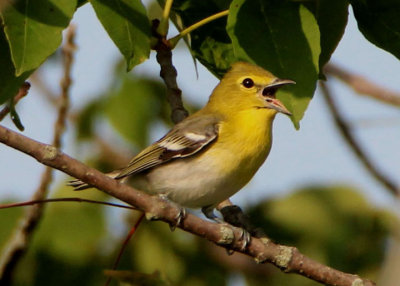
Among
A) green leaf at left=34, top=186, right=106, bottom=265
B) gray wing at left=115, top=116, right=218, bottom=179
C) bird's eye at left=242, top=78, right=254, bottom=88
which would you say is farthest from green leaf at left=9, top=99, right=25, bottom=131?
bird's eye at left=242, top=78, right=254, bottom=88

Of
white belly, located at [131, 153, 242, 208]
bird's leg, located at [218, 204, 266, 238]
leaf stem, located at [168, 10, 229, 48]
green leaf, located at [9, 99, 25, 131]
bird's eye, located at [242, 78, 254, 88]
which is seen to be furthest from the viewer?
bird's eye, located at [242, 78, 254, 88]

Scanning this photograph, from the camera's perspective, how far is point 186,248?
5.42 metres

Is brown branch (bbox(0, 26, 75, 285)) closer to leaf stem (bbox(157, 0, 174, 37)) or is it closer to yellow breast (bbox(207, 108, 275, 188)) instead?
leaf stem (bbox(157, 0, 174, 37))

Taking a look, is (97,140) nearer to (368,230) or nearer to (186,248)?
(186,248)

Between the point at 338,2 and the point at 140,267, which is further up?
the point at 338,2

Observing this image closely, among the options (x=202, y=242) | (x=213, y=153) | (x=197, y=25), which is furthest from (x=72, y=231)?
(x=197, y=25)

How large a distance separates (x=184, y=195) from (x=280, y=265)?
1.17 metres

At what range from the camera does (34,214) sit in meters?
4.43

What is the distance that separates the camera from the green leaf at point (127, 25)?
3285 millimetres

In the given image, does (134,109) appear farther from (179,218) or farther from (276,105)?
(179,218)

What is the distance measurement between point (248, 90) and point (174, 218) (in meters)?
1.94

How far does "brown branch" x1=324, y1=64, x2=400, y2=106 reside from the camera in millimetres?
5121

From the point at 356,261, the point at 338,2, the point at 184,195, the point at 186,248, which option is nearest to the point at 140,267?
the point at 186,248

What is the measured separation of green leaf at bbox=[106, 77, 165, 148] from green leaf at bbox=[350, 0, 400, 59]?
2365 mm
